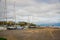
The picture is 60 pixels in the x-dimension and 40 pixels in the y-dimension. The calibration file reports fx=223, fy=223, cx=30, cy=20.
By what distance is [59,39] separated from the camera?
1741 cm

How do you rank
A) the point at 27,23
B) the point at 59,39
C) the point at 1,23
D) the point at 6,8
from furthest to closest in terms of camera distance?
1. the point at 27,23
2. the point at 1,23
3. the point at 6,8
4. the point at 59,39

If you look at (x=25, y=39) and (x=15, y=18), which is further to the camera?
(x=15, y=18)

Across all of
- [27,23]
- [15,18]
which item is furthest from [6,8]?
[27,23]

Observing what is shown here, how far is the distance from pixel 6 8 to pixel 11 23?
2248 centimetres

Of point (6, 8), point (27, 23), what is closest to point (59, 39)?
point (6, 8)

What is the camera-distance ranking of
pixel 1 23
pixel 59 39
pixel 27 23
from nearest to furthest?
1. pixel 59 39
2. pixel 1 23
3. pixel 27 23

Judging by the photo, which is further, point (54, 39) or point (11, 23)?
point (11, 23)

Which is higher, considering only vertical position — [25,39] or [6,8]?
[6,8]

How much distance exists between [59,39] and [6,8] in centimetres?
2459

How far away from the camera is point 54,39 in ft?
57.7

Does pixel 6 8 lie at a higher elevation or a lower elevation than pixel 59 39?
higher

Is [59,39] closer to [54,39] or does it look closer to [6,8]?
[54,39]

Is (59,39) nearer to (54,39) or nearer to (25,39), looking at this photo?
(54,39)

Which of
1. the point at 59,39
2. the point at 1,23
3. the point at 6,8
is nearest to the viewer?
the point at 59,39
